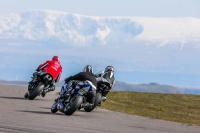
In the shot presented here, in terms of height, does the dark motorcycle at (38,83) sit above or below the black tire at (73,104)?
above

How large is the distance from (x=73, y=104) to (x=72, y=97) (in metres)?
0.34

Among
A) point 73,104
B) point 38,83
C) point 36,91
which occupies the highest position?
point 38,83

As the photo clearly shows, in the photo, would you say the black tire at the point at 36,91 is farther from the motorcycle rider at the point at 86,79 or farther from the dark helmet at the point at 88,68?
the motorcycle rider at the point at 86,79

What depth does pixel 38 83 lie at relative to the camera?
29.2 metres

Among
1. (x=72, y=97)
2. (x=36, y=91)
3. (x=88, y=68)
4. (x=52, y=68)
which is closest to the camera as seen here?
(x=72, y=97)

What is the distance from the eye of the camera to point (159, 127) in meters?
19.1

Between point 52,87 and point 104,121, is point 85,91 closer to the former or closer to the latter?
point 104,121

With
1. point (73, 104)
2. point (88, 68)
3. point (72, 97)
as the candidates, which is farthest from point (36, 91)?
point (73, 104)

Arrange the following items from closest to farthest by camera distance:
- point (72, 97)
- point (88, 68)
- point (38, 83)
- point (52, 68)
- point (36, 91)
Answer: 1. point (72, 97)
2. point (88, 68)
3. point (36, 91)
4. point (38, 83)
5. point (52, 68)

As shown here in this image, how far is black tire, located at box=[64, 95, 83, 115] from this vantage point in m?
20.2

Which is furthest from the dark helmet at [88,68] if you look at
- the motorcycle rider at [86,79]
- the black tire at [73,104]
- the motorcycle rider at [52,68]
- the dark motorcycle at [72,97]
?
the motorcycle rider at [52,68]

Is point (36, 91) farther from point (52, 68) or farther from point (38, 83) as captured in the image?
point (52, 68)

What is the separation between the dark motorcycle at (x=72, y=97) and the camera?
66.6ft

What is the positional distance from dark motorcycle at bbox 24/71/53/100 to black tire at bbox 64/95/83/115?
8466 millimetres
